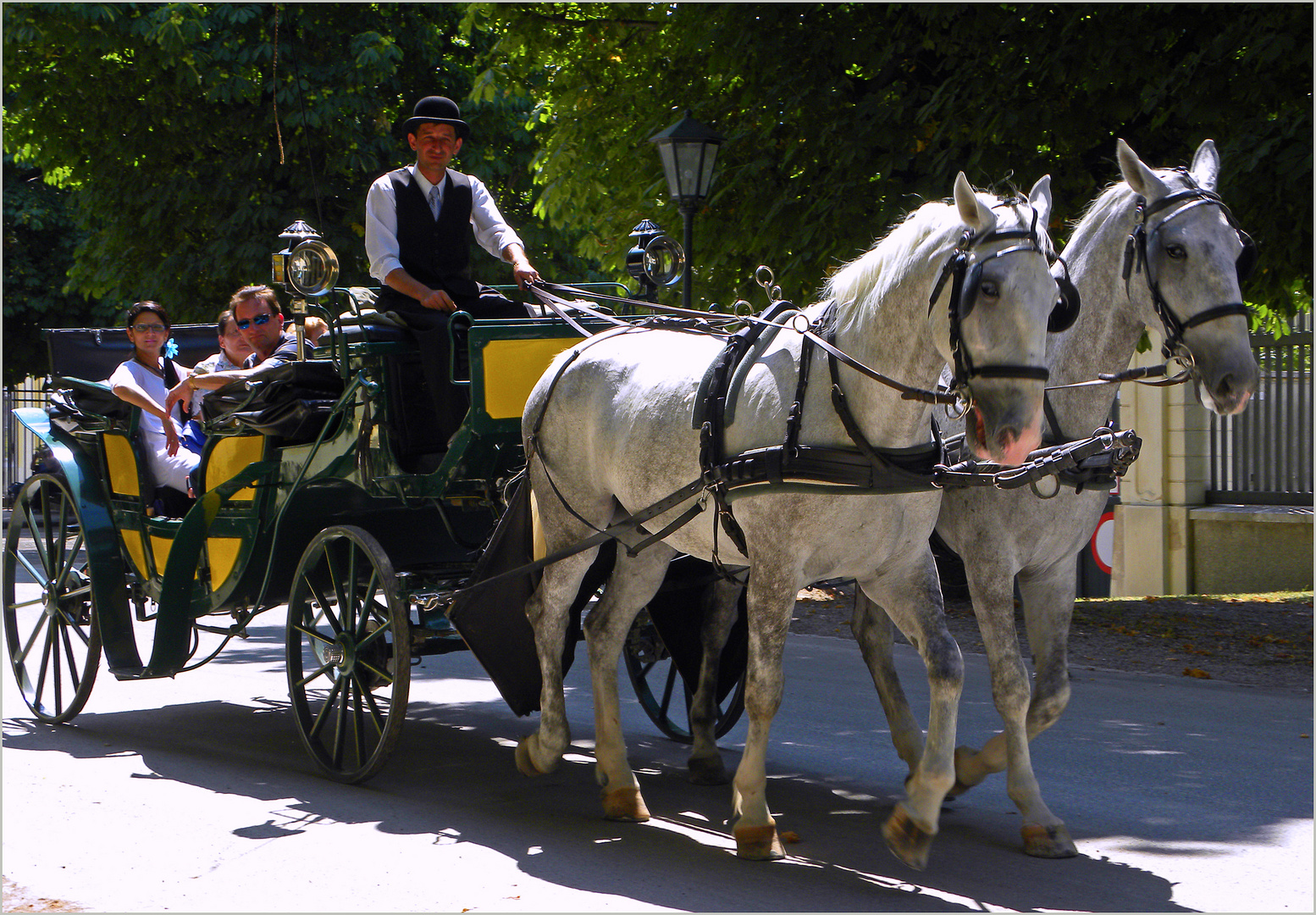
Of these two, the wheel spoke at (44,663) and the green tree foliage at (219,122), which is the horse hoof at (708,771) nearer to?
the wheel spoke at (44,663)

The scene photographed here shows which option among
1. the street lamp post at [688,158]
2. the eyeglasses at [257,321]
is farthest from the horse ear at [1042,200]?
the street lamp post at [688,158]

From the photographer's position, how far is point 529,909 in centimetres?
407

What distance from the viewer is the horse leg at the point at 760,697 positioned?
14.4ft

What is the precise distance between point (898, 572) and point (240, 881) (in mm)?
2471

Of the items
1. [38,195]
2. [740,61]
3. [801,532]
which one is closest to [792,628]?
[740,61]

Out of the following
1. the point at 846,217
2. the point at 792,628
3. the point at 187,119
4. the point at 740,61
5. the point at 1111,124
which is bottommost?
the point at 792,628

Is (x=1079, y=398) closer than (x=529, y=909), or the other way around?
(x=529, y=909)

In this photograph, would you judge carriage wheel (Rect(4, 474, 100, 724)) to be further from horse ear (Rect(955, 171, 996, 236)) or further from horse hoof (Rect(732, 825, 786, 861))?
horse ear (Rect(955, 171, 996, 236))

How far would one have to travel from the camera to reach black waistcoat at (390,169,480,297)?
614 cm

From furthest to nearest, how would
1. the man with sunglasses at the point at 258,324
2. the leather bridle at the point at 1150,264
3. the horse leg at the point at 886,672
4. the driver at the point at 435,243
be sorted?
the man with sunglasses at the point at 258,324, the driver at the point at 435,243, the horse leg at the point at 886,672, the leather bridle at the point at 1150,264

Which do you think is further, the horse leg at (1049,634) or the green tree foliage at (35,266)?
the green tree foliage at (35,266)

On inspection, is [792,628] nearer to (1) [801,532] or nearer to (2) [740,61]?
(2) [740,61]

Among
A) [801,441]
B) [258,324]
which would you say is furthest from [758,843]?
[258,324]

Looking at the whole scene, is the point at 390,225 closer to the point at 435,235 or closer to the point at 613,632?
the point at 435,235
